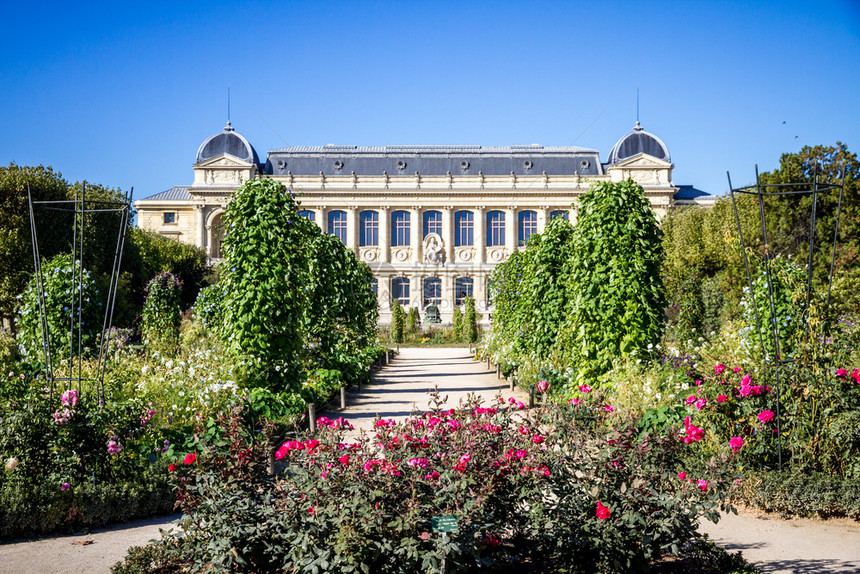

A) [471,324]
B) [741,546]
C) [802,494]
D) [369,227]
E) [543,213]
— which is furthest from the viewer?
[369,227]

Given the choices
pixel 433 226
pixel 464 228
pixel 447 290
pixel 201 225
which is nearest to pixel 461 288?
pixel 447 290

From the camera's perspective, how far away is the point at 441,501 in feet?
13.0

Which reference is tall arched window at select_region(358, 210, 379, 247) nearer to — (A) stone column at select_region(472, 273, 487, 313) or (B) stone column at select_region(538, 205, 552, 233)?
(A) stone column at select_region(472, 273, 487, 313)

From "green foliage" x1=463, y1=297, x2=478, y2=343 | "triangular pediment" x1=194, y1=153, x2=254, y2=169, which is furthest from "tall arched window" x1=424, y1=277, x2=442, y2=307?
"green foliage" x1=463, y1=297, x2=478, y2=343

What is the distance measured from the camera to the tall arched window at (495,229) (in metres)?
54.7

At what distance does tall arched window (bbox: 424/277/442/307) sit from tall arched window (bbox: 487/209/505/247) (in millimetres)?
4959

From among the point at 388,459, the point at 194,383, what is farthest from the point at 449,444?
the point at 194,383

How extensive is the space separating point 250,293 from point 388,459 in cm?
577

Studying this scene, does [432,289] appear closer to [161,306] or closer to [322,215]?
[322,215]

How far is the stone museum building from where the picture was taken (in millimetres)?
53188

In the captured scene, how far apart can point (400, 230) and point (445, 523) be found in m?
51.6

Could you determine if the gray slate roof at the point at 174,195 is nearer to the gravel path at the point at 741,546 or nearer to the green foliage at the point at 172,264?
the green foliage at the point at 172,264

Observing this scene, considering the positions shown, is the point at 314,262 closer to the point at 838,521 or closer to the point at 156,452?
the point at 156,452

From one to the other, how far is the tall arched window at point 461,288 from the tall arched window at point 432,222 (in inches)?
161
